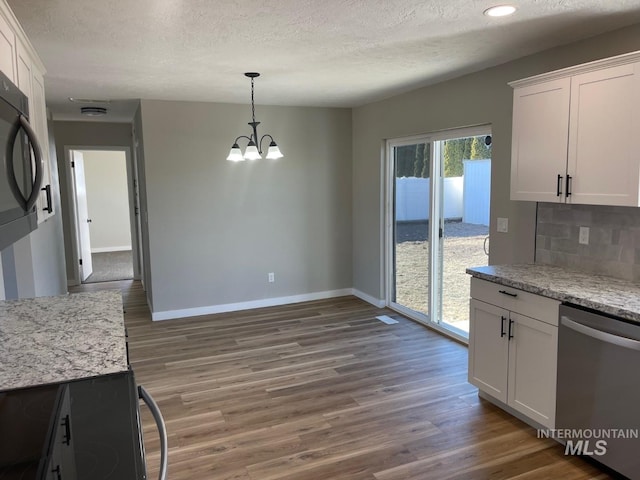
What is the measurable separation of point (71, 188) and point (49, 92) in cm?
267

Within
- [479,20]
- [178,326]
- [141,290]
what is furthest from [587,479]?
[141,290]

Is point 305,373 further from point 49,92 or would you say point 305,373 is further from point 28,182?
point 49,92

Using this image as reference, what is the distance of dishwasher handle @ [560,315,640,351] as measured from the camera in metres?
2.15

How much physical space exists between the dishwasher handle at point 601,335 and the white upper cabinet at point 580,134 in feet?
2.36

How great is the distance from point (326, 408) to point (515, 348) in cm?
131

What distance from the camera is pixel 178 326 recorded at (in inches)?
198

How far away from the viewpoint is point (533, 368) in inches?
108

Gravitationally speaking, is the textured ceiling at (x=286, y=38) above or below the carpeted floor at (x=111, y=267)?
above

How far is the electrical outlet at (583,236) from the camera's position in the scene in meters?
3.02

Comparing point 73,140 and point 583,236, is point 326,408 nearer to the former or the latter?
point 583,236

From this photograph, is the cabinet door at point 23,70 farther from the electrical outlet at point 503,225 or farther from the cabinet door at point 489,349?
the electrical outlet at point 503,225

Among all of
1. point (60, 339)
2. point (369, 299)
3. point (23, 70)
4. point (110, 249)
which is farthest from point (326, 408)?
point (110, 249)

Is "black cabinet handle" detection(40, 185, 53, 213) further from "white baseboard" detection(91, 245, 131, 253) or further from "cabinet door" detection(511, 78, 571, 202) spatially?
"white baseboard" detection(91, 245, 131, 253)

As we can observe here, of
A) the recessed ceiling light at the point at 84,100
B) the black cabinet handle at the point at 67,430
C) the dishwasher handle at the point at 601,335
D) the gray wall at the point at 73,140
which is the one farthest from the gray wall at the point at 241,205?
the black cabinet handle at the point at 67,430
